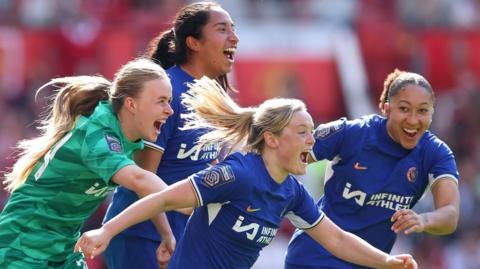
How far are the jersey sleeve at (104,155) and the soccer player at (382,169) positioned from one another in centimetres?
144

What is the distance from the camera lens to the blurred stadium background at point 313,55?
15.2 meters

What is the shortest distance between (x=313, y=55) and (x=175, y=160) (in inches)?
388

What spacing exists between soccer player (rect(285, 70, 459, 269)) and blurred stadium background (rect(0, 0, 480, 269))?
689 centimetres

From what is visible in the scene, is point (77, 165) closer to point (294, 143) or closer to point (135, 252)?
point (135, 252)

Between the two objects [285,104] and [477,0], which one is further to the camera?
[477,0]

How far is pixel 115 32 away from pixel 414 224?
9.48 metres

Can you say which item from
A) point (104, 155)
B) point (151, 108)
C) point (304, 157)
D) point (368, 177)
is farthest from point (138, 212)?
point (368, 177)

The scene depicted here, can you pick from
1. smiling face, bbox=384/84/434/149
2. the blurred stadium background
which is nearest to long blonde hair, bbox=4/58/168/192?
smiling face, bbox=384/84/434/149

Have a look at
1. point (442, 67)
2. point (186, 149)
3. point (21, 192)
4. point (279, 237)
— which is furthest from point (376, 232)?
point (442, 67)

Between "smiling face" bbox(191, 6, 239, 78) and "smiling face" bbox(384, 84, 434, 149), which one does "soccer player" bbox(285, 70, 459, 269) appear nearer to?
"smiling face" bbox(384, 84, 434, 149)

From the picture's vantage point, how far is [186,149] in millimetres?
7375

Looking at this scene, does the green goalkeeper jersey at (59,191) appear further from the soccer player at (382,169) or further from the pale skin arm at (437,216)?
the pale skin arm at (437,216)

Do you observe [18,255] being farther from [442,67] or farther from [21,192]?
[442,67]

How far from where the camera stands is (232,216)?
21.4ft
